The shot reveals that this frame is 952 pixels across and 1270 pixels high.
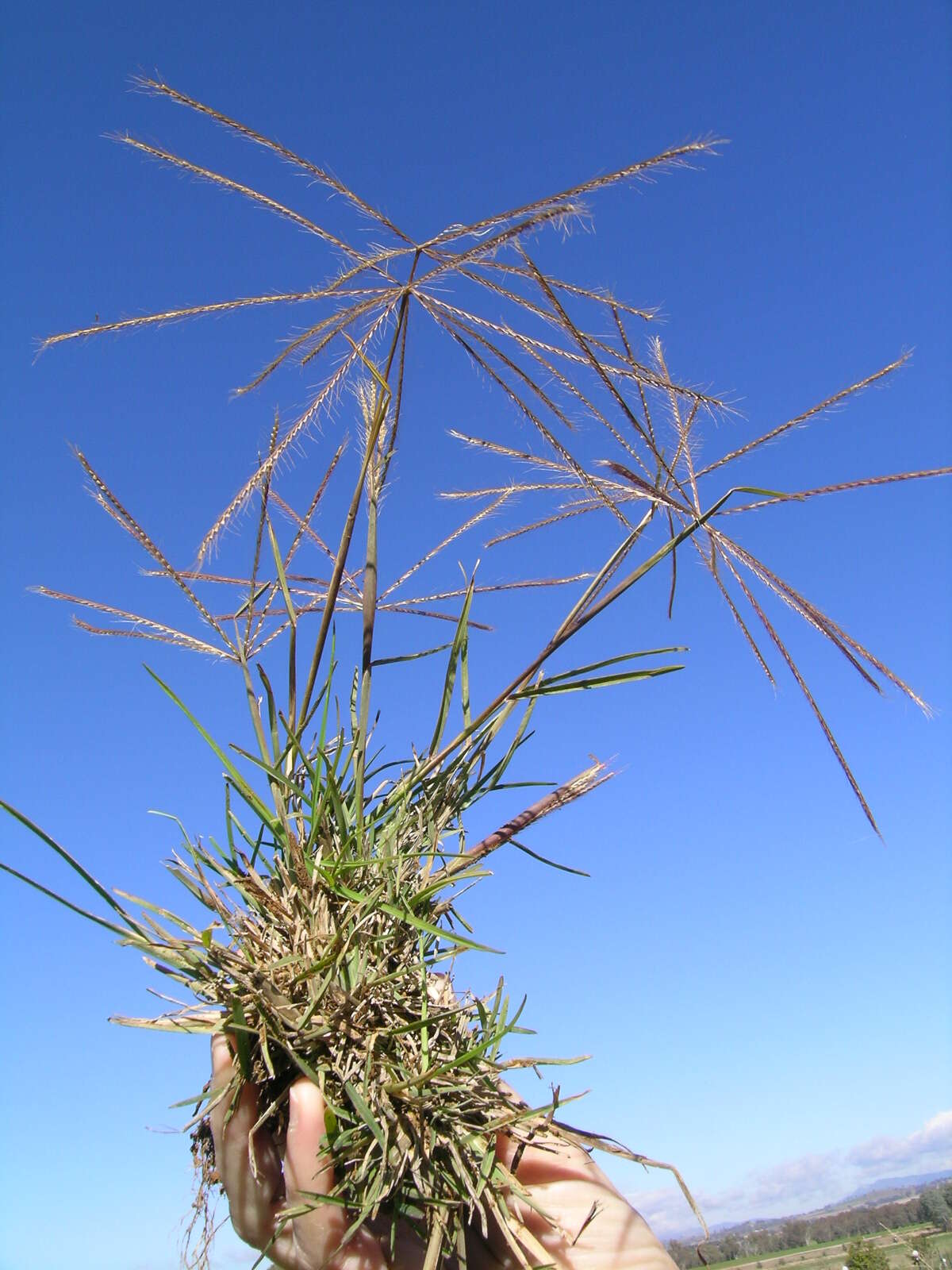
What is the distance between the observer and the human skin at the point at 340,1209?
1.10 meters

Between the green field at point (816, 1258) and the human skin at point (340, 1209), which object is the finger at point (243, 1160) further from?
the green field at point (816, 1258)

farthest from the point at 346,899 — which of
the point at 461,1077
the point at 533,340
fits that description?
the point at 533,340

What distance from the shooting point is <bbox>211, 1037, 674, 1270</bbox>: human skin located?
43.4 inches

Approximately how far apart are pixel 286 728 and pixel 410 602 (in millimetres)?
531

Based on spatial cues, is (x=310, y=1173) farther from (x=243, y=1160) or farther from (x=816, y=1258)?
(x=816, y=1258)

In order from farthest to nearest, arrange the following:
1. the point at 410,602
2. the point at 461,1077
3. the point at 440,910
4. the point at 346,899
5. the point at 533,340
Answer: the point at 410,602 < the point at 533,340 < the point at 440,910 < the point at 346,899 < the point at 461,1077

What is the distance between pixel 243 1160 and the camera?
1184mm

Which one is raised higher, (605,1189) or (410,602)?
(410,602)

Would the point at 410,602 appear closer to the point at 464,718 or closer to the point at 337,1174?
the point at 464,718

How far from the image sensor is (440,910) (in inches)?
52.6

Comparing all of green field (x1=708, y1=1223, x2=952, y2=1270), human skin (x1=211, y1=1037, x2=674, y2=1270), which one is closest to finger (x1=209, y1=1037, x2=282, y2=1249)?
human skin (x1=211, y1=1037, x2=674, y2=1270)

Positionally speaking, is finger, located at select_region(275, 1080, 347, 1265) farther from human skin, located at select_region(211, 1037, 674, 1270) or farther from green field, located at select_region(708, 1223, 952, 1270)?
green field, located at select_region(708, 1223, 952, 1270)

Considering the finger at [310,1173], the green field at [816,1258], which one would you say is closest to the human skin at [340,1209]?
the finger at [310,1173]

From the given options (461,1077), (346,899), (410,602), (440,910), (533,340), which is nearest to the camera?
(461,1077)
